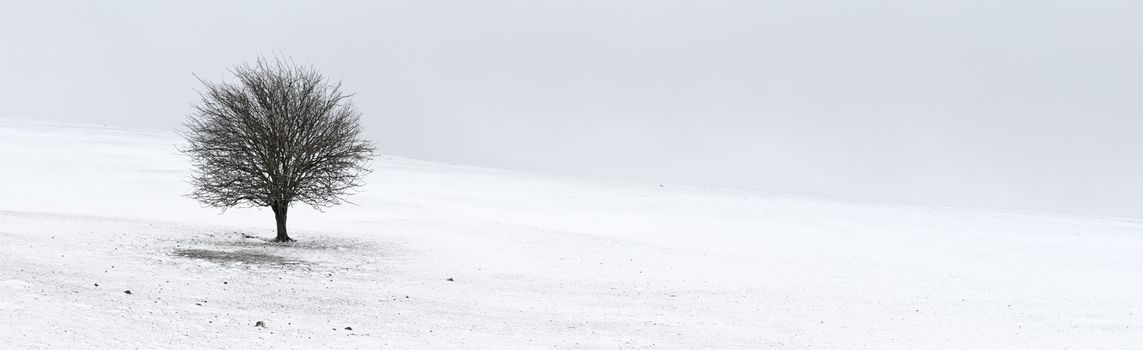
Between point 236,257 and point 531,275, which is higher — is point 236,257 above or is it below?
above

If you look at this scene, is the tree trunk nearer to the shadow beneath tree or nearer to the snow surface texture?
the snow surface texture

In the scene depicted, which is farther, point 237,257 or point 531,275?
point 531,275

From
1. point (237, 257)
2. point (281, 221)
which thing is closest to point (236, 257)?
point (237, 257)

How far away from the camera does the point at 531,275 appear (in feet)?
86.0

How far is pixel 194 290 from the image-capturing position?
19641mm

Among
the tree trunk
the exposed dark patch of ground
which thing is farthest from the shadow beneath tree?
the tree trunk

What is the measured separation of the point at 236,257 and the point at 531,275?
8.33 m

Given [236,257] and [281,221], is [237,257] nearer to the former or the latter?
[236,257]

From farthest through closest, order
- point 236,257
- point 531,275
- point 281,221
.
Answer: point 281,221 → point 531,275 → point 236,257

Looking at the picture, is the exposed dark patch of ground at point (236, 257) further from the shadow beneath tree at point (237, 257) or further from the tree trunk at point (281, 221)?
the tree trunk at point (281, 221)

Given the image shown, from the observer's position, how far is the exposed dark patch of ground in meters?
24.4

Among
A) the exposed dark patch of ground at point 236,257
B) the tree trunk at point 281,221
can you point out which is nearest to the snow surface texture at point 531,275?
the exposed dark patch of ground at point 236,257

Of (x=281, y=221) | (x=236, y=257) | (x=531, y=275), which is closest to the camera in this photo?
(x=236, y=257)

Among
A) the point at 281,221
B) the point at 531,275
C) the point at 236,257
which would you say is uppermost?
the point at 281,221
